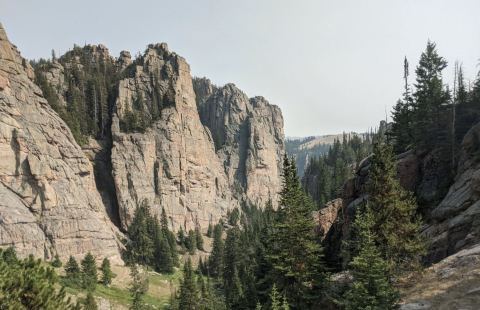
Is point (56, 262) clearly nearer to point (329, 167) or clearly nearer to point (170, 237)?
point (170, 237)

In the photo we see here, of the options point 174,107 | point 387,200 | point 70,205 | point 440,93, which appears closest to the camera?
point 387,200

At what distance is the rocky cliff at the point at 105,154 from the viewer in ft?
256

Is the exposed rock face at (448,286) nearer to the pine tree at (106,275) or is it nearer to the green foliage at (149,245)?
the pine tree at (106,275)

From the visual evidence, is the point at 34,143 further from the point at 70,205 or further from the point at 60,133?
the point at 70,205

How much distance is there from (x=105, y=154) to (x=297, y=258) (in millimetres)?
95901

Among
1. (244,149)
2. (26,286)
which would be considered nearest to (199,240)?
(244,149)

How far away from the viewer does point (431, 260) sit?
92.5 feet

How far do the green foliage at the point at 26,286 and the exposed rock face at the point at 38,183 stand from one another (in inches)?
2530

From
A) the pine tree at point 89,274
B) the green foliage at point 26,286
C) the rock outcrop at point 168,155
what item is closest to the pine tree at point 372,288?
the green foliage at point 26,286

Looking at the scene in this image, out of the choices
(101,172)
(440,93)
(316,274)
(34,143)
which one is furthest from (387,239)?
(101,172)

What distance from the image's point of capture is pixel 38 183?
79375mm

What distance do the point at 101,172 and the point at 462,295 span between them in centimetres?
10458

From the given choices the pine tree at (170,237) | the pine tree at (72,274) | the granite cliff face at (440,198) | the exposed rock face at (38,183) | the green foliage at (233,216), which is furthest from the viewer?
the green foliage at (233,216)

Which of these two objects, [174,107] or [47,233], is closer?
[47,233]
